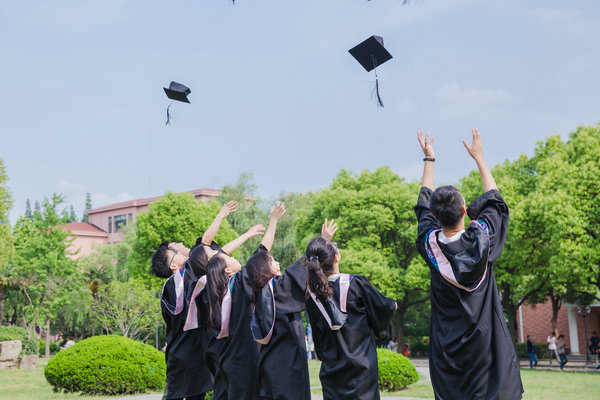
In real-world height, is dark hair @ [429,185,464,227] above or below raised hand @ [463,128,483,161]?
below

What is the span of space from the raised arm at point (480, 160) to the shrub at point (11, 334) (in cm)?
2492

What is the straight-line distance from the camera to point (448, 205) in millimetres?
3680

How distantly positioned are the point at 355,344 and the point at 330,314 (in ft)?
1.05

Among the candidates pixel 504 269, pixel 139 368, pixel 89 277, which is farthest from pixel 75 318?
pixel 139 368

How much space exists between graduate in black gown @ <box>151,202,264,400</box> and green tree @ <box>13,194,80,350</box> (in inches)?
1051

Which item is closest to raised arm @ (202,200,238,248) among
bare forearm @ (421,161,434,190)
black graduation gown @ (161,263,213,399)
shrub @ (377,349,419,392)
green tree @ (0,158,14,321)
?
black graduation gown @ (161,263,213,399)

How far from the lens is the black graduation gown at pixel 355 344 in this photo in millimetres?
4609

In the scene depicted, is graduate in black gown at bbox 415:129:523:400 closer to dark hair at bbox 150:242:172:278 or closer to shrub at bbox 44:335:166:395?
dark hair at bbox 150:242:172:278

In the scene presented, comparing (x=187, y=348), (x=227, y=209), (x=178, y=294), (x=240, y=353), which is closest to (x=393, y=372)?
(x=187, y=348)

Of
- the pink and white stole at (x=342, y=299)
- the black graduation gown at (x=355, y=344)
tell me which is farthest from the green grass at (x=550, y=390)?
the pink and white stole at (x=342, y=299)

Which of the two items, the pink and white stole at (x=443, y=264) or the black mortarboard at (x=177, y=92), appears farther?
the black mortarboard at (x=177, y=92)

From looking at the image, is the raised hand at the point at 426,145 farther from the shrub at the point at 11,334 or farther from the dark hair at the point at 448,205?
the shrub at the point at 11,334

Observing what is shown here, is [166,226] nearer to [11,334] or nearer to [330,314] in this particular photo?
[11,334]

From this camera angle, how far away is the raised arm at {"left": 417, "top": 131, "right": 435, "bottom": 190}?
165 inches
